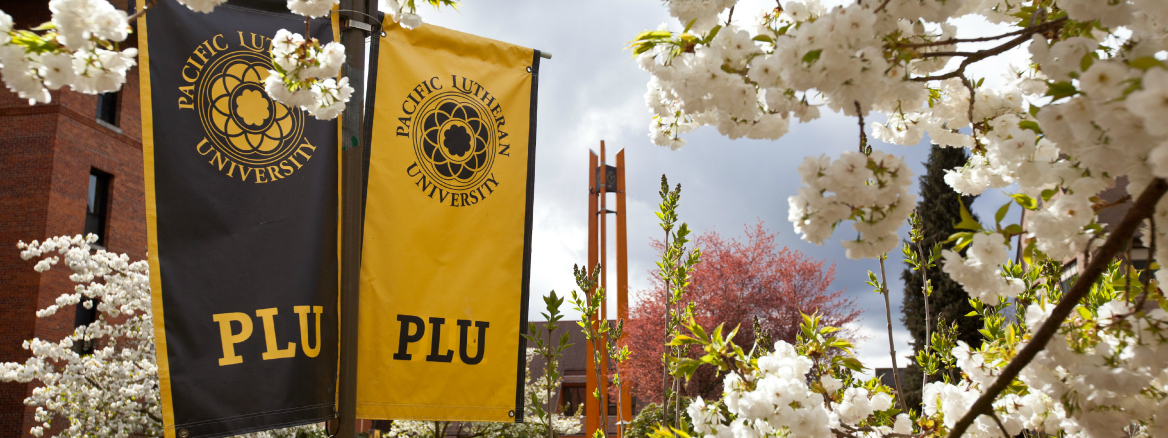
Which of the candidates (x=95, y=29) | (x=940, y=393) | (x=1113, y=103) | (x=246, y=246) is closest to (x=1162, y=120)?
(x=1113, y=103)

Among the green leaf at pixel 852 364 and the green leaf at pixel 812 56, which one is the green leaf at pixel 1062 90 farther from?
the green leaf at pixel 852 364

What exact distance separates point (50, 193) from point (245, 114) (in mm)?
10595

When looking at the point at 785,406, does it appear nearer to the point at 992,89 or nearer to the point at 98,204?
the point at 992,89

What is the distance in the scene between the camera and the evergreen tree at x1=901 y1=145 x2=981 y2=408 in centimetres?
1346

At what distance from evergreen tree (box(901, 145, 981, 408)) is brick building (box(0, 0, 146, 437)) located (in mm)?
15175

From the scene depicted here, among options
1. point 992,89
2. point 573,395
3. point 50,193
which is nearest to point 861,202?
point 992,89

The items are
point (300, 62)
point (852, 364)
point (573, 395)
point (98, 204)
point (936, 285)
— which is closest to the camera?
point (852, 364)

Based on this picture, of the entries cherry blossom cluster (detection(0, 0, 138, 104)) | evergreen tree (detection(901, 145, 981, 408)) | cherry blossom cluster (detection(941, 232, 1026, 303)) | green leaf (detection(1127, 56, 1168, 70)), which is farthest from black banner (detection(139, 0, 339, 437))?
evergreen tree (detection(901, 145, 981, 408))

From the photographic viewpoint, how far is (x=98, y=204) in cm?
1228

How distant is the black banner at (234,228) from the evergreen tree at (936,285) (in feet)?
41.2

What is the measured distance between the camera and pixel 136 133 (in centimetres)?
1302

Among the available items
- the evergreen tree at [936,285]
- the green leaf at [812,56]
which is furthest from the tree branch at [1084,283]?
the evergreen tree at [936,285]

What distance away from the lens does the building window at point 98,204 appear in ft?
39.5

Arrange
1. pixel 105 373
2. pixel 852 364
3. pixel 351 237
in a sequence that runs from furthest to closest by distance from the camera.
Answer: pixel 105 373
pixel 351 237
pixel 852 364
